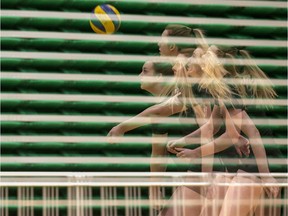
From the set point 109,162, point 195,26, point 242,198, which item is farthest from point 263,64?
point 242,198

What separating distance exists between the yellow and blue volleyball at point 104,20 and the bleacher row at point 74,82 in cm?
20

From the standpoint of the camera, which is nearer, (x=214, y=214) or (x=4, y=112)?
(x=214, y=214)

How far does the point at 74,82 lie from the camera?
873cm

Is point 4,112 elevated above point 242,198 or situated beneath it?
elevated above

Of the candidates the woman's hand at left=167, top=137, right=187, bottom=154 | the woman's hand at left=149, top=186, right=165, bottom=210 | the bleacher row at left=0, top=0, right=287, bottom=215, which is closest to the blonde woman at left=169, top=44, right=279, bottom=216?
the woman's hand at left=167, top=137, right=187, bottom=154

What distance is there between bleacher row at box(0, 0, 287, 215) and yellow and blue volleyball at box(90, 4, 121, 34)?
0.20m

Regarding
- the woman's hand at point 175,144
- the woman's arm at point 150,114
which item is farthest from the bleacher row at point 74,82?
the woman's hand at point 175,144

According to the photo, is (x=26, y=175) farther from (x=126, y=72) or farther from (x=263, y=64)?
(x=263, y=64)

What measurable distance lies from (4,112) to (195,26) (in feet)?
5.21

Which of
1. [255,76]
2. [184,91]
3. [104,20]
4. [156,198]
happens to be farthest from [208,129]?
[104,20]

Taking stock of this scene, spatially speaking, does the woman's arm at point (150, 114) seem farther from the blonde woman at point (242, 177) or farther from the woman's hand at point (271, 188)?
the woman's hand at point (271, 188)

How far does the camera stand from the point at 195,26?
9.16 meters

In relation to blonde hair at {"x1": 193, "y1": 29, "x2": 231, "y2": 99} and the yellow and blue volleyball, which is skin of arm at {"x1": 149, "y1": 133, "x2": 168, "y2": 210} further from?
the yellow and blue volleyball

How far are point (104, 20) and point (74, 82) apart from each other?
0.51 m
